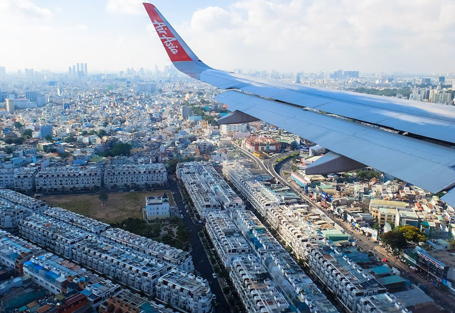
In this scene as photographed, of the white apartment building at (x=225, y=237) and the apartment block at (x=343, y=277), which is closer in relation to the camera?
the apartment block at (x=343, y=277)

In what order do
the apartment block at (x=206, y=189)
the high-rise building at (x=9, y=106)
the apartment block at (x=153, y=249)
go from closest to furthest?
the apartment block at (x=153, y=249) → the apartment block at (x=206, y=189) → the high-rise building at (x=9, y=106)

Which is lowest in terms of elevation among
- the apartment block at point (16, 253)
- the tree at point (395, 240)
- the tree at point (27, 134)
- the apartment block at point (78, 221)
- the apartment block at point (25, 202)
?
the tree at point (27, 134)

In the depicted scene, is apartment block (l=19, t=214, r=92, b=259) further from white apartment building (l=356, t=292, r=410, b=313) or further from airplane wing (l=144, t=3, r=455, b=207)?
white apartment building (l=356, t=292, r=410, b=313)

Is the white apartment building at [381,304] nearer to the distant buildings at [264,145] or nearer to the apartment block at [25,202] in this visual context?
the apartment block at [25,202]

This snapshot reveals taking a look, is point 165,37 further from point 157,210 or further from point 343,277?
point 157,210

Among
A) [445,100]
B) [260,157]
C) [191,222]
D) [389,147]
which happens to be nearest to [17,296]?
[191,222]

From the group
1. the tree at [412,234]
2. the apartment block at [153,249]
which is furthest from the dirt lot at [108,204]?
the tree at [412,234]

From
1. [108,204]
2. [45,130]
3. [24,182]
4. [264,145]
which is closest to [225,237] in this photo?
[108,204]
